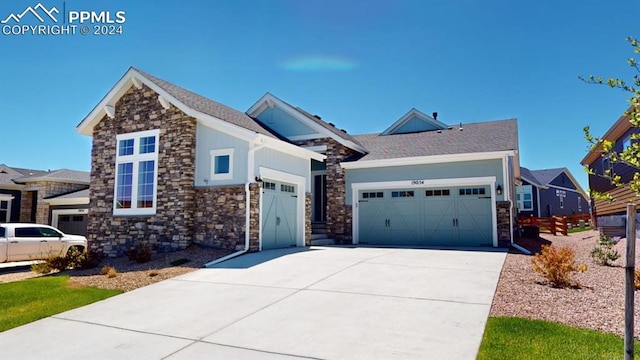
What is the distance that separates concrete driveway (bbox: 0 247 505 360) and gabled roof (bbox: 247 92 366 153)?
916 cm

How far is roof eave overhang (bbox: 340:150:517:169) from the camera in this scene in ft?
49.4

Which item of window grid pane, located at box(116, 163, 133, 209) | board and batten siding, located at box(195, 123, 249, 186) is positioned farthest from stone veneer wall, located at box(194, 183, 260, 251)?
window grid pane, located at box(116, 163, 133, 209)

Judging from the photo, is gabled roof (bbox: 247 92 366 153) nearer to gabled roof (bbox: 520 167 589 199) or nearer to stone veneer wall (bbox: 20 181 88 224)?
stone veneer wall (bbox: 20 181 88 224)

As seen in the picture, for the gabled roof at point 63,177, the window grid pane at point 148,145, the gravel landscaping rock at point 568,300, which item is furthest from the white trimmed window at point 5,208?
the gravel landscaping rock at point 568,300

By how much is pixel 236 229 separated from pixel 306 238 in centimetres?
374

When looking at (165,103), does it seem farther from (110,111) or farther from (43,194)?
(43,194)

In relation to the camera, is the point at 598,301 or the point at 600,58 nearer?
the point at 598,301

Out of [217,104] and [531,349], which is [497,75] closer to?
[217,104]

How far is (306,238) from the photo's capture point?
51.6 feet

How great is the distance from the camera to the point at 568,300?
6996 millimetres

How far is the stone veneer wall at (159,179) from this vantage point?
13.6m

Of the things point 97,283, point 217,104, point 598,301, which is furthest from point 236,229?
point 598,301

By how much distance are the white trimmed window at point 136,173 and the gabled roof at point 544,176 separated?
91.3ft

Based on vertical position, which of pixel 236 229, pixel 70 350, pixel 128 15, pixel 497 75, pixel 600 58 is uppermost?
pixel 128 15
